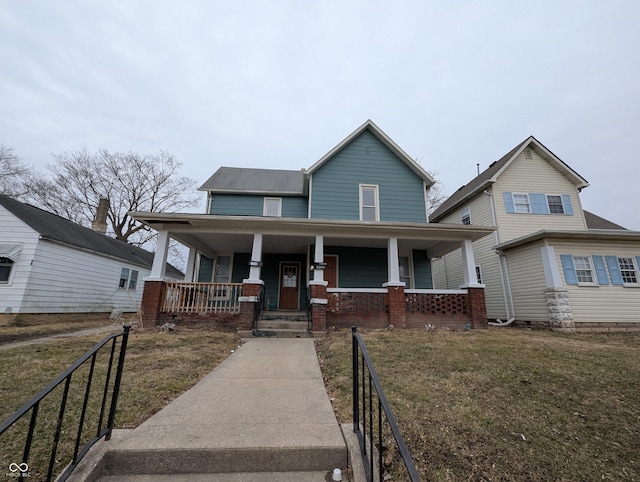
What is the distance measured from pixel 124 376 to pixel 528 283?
41.9ft

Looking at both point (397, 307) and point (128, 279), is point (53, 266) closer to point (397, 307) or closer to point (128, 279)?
point (128, 279)

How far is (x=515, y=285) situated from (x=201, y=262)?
43.9 feet

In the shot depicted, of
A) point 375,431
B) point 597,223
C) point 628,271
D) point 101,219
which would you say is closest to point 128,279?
point 101,219

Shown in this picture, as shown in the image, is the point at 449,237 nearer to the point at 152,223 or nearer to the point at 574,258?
the point at 574,258

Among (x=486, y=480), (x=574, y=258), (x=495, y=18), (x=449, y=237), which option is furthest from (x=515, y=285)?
(x=495, y=18)

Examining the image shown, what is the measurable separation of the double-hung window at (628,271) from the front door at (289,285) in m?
12.3

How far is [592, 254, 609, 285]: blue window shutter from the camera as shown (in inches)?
378

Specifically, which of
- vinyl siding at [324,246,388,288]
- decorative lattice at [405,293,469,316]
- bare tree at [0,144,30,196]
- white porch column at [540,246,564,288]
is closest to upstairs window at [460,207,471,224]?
white porch column at [540,246,564,288]

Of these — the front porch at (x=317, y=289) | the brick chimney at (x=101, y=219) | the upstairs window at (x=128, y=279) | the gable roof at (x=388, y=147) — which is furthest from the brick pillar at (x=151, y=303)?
the brick chimney at (x=101, y=219)

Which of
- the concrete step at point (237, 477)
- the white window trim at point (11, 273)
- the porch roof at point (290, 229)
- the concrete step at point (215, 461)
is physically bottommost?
the concrete step at point (237, 477)

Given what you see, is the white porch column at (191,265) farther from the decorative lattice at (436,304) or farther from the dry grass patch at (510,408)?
the decorative lattice at (436,304)

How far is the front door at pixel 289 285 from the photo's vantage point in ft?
35.9

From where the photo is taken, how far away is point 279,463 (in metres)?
2.07

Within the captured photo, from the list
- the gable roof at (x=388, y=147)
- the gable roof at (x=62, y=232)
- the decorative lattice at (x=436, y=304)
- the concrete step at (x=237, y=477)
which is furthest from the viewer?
the gable roof at (x=388, y=147)
